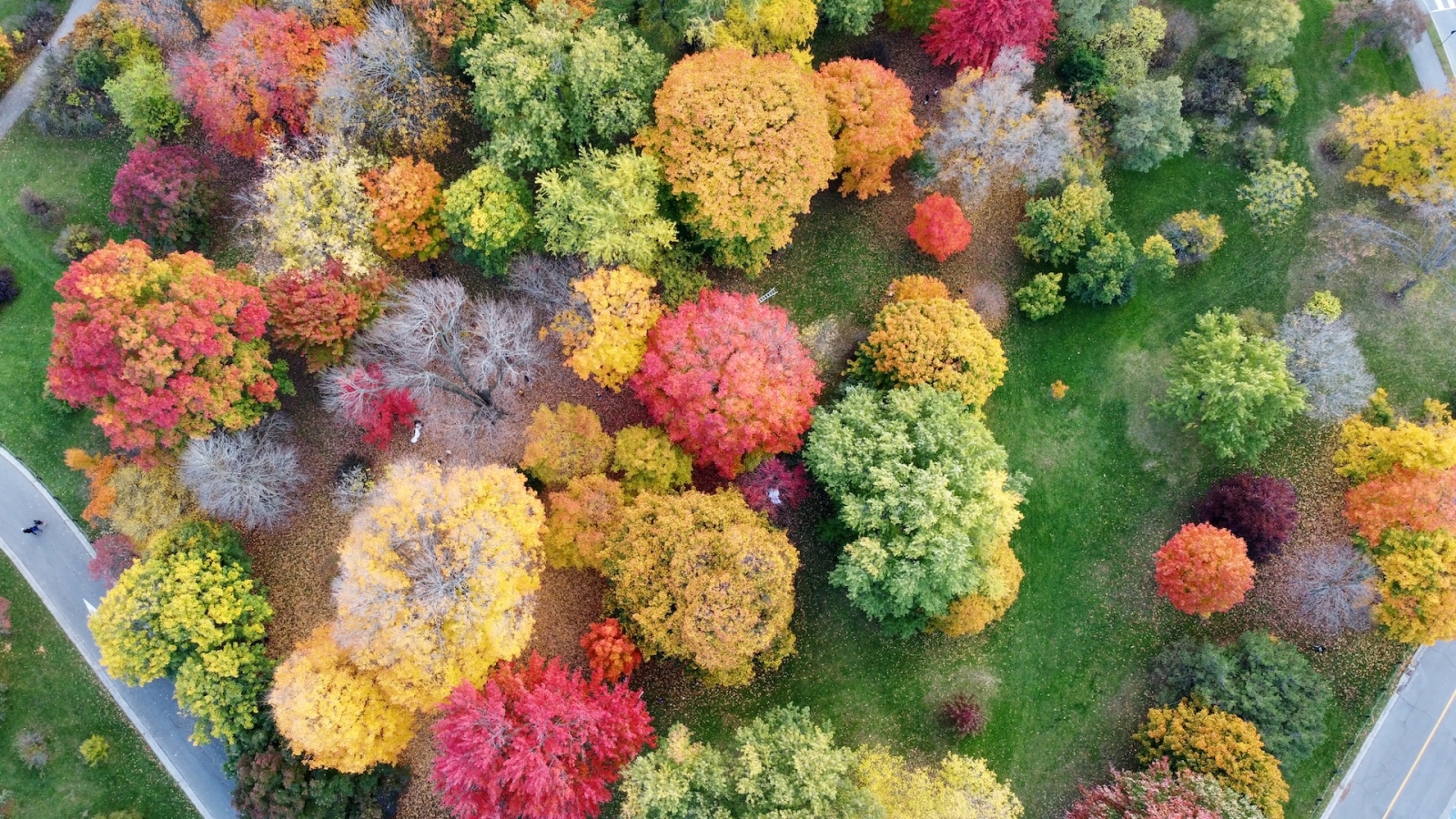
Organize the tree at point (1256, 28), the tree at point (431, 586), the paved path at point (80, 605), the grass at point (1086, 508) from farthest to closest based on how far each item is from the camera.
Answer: the tree at point (1256, 28) → the grass at point (1086, 508) → the paved path at point (80, 605) → the tree at point (431, 586)

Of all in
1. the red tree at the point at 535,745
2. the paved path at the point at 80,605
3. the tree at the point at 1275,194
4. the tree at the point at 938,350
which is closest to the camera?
the red tree at the point at 535,745

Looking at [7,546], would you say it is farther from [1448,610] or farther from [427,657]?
[1448,610]

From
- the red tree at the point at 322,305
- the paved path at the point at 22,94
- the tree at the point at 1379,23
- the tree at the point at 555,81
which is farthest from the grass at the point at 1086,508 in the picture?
the paved path at the point at 22,94

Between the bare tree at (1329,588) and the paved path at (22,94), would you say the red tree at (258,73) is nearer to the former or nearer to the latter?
the paved path at (22,94)

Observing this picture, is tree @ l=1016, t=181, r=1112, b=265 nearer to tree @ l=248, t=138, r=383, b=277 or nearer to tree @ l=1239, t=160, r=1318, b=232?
tree @ l=1239, t=160, r=1318, b=232

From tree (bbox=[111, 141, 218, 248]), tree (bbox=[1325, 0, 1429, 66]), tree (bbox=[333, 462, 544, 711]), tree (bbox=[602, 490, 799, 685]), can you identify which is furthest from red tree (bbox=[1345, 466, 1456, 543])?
tree (bbox=[111, 141, 218, 248])

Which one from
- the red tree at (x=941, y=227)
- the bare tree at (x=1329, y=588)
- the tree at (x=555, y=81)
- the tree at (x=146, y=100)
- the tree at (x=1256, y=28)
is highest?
the tree at (x=1256, y=28)
